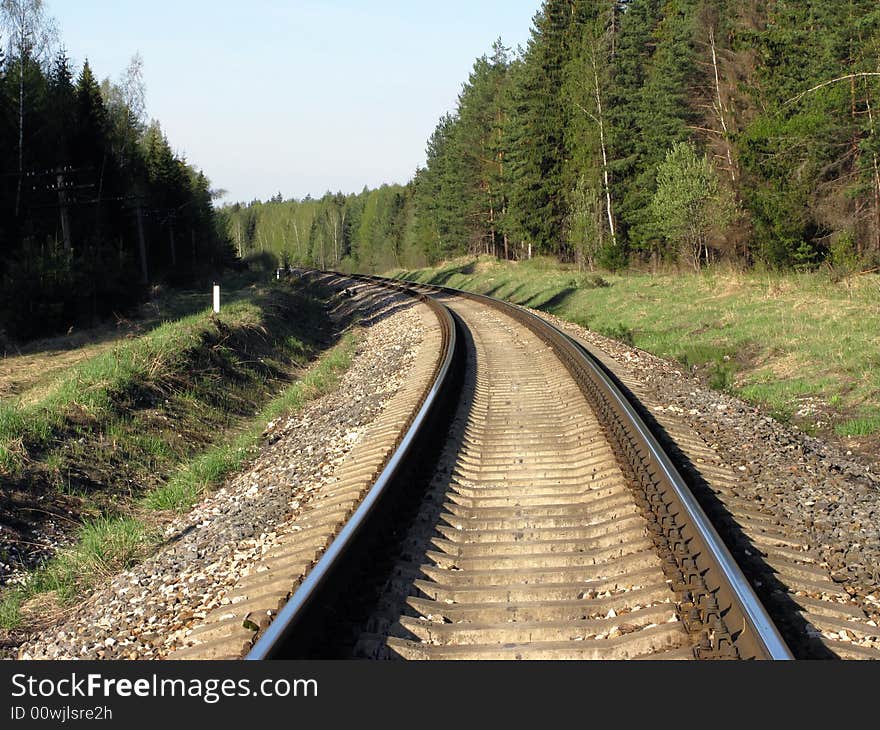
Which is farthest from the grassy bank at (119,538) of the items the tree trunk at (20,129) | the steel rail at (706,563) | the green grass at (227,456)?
the tree trunk at (20,129)

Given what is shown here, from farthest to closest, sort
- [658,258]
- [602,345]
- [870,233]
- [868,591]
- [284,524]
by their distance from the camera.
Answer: [658,258]
[870,233]
[602,345]
[284,524]
[868,591]

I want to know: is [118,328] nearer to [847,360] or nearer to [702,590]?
[847,360]

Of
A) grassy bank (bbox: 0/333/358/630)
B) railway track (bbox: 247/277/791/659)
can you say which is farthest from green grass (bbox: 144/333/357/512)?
railway track (bbox: 247/277/791/659)

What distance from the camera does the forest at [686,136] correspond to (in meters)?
24.5

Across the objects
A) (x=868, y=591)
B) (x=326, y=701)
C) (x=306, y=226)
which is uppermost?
(x=306, y=226)

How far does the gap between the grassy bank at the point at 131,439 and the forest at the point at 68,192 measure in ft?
26.2

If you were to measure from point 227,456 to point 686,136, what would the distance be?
31942 mm

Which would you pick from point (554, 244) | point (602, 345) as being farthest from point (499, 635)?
point (554, 244)

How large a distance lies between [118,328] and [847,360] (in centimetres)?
1964

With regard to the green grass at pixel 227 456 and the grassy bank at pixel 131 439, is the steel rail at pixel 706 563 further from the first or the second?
the green grass at pixel 227 456

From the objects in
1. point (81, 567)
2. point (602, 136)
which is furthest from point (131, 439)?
point (602, 136)

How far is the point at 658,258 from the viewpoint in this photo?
39.2 meters

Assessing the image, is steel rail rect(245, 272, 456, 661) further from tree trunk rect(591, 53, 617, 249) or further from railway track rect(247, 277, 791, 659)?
tree trunk rect(591, 53, 617, 249)

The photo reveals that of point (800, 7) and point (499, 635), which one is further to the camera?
point (800, 7)
